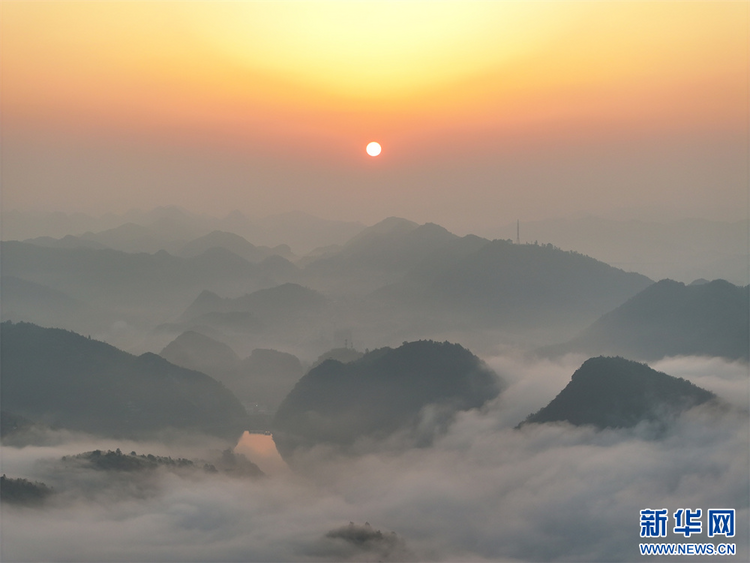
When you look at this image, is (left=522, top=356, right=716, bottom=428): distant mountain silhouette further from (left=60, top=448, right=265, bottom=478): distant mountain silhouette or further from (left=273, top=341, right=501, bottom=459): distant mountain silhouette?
(left=60, top=448, right=265, bottom=478): distant mountain silhouette

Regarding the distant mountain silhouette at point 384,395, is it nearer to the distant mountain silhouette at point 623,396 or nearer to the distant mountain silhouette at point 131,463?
the distant mountain silhouette at point 131,463

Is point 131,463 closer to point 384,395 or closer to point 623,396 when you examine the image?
point 384,395

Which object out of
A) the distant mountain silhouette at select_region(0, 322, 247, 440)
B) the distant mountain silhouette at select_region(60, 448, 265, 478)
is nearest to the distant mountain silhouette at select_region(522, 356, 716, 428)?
the distant mountain silhouette at select_region(60, 448, 265, 478)

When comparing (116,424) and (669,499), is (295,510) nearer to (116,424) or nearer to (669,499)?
(669,499)

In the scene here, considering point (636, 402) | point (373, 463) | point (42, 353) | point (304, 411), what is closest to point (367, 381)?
point (304, 411)

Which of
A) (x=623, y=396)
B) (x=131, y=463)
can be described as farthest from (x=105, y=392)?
(x=623, y=396)

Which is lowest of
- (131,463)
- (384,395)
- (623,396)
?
(131,463)
